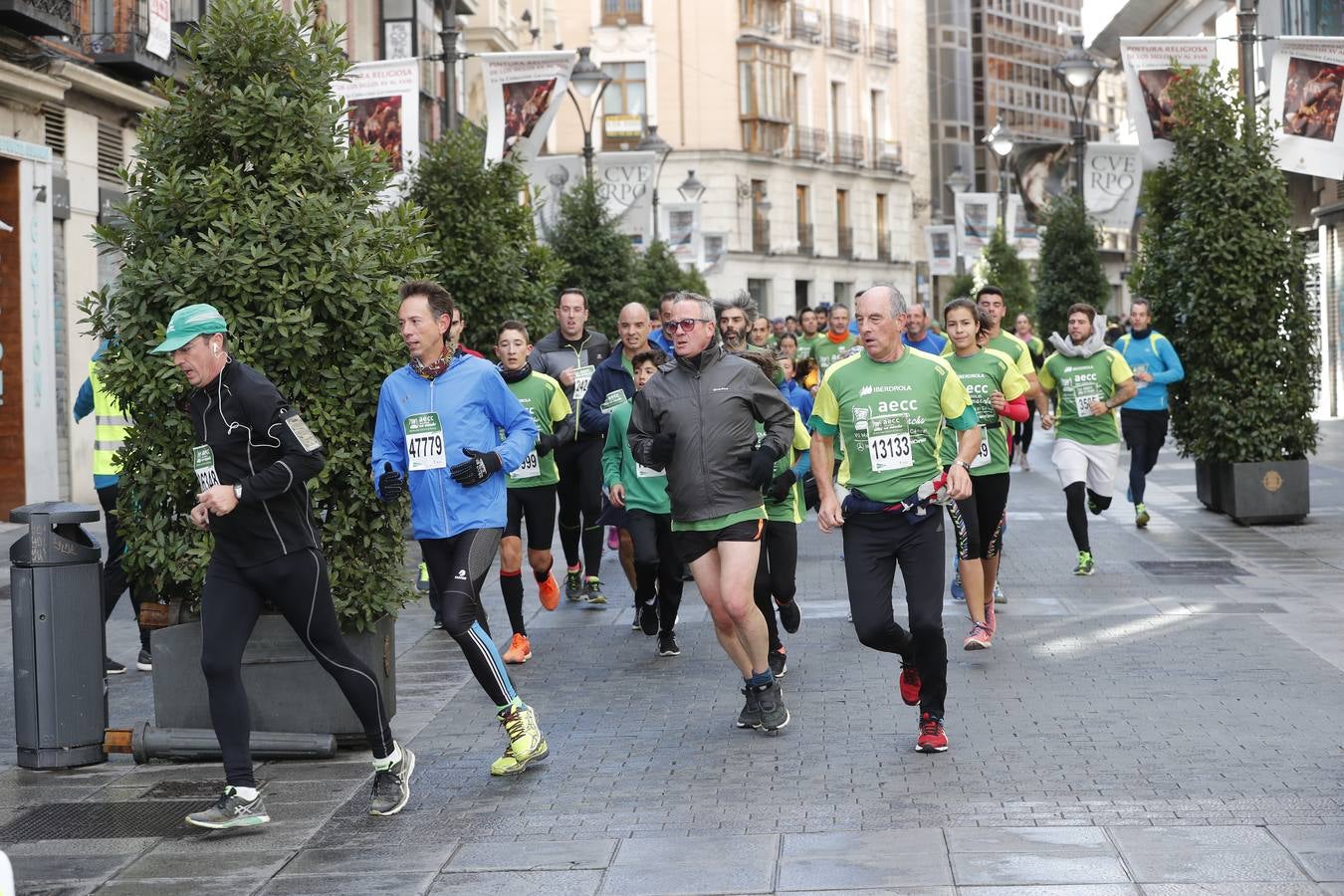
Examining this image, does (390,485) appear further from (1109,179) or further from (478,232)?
(1109,179)

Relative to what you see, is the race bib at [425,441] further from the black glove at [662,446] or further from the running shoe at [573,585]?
the running shoe at [573,585]

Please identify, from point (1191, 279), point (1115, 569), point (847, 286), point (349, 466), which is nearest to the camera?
point (349, 466)

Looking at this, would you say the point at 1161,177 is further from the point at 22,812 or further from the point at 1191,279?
the point at 22,812

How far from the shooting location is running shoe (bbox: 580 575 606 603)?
12969 mm

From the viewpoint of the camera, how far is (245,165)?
827 centimetres

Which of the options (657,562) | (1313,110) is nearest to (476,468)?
(657,562)

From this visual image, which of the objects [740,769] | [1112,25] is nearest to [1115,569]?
[740,769]

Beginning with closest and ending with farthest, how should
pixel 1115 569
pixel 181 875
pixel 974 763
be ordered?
1. pixel 181 875
2. pixel 974 763
3. pixel 1115 569

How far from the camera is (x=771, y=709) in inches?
325

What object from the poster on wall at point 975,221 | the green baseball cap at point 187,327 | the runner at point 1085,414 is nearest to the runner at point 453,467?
the green baseball cap at point 187,327

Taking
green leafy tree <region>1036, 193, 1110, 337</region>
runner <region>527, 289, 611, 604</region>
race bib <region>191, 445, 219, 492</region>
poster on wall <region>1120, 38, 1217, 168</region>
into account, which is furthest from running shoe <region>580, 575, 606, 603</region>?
green leafy tree <region>1036, 193, 1110, 337</region>

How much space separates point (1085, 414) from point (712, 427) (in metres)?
6.13

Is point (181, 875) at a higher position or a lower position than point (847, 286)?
lower

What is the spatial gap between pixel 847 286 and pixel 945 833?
69.1 meters
